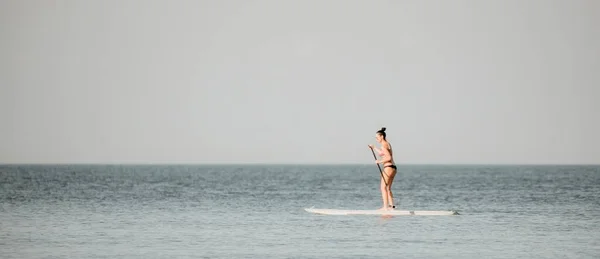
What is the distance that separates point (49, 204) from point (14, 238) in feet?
55.9

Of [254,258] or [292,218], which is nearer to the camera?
[254,258]

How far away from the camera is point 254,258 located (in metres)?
21.2

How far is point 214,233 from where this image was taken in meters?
26.7

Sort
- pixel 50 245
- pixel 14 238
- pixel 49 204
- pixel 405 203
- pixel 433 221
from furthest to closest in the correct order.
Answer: pixel 405 203
pixel 49 204
pixel 433 221
pixel 14 238
pixel 50 245

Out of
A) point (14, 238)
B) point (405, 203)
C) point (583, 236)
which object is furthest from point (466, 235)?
point (405, 203)

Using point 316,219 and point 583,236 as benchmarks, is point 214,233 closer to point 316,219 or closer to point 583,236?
point 316,219

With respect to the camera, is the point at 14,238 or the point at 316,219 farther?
the point at 316,219

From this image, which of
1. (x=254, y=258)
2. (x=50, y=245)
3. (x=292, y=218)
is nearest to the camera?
(x=254, y=258)

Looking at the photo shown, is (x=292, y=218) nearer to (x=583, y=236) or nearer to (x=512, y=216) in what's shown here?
(x=512, y=216)

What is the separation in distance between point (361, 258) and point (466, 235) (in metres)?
5.70

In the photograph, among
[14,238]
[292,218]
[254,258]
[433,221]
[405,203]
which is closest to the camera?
[254,258]

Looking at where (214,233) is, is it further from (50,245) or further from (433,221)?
(433,221)

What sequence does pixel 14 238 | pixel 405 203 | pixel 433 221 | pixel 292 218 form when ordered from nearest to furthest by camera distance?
pixel 14 238 → pixel 433 221 → pixel 292 218 → pixel 405 203

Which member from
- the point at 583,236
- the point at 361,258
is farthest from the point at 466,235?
the point at 361,258
